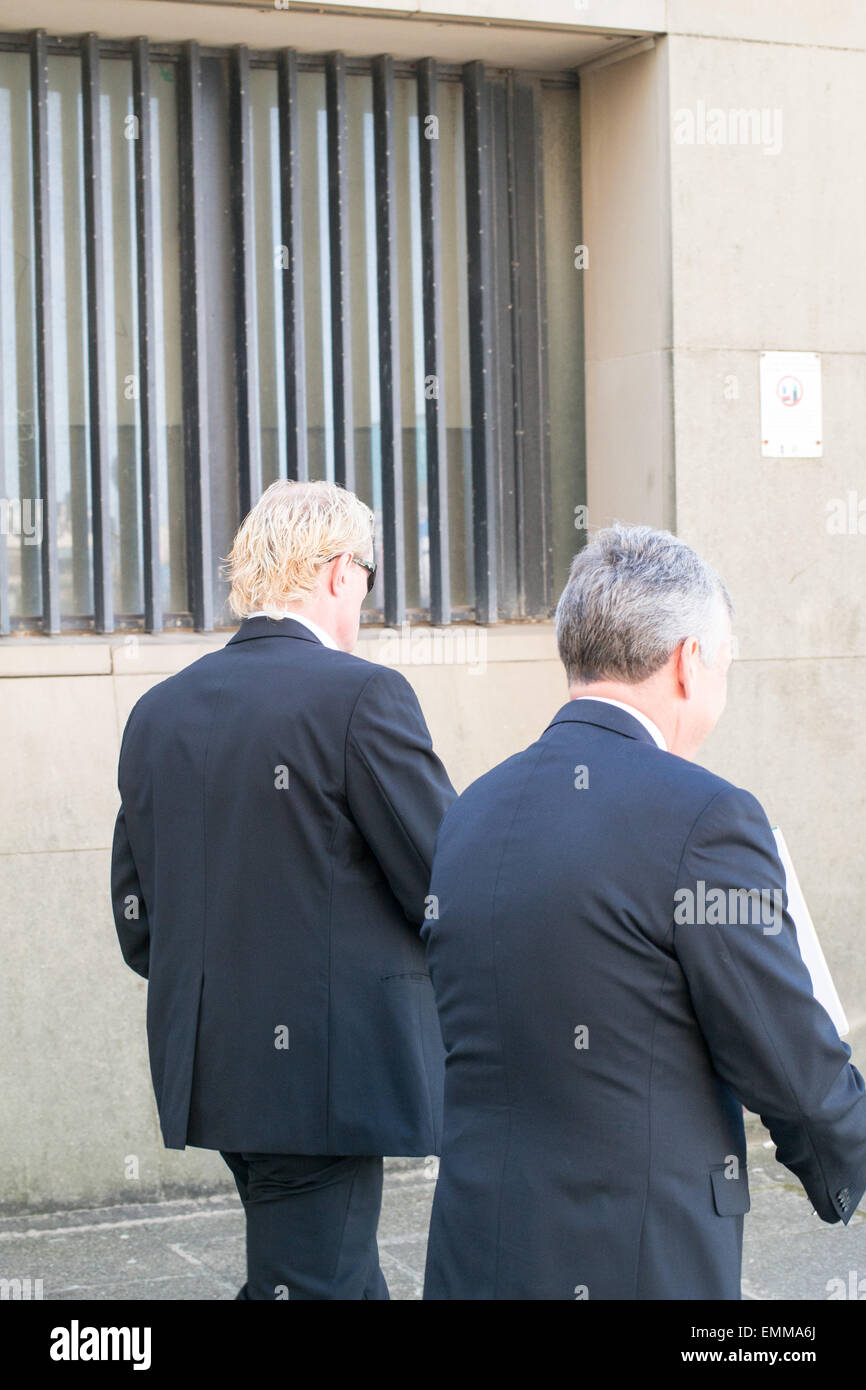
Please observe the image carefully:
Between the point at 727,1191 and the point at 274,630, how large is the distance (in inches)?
58.0

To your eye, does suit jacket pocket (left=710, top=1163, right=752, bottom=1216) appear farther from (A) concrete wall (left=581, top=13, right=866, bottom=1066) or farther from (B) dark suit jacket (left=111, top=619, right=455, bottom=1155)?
(A) concrete wall (left=581, top=13, right=866, bottom=1066)

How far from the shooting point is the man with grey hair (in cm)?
207

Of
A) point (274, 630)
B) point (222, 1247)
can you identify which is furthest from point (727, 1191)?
point (222, 1247)

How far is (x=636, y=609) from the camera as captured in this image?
7.43 ft

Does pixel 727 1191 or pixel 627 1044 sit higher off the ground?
pixel 627 1044

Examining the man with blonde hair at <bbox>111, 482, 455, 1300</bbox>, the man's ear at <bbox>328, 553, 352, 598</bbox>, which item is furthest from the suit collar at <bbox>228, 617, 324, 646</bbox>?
the man's ear at <bbox>328, 553, 352, 598</bbox>

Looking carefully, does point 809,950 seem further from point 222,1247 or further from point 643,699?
point 222,1247

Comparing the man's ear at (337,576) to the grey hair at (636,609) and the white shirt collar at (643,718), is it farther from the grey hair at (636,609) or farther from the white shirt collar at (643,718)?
the white shirt collar at (643,718)

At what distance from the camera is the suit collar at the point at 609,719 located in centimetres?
224

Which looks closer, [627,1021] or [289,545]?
[627,1021]

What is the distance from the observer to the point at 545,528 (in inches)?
236

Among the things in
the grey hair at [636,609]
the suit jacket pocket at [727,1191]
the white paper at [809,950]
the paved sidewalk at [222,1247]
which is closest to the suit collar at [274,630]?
the grey hair at [636,609]
